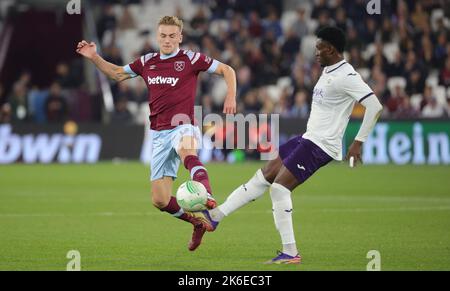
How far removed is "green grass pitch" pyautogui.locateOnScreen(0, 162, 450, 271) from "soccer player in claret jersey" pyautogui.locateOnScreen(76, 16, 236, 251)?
0.61 meters

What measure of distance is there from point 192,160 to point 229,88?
825 millimetres

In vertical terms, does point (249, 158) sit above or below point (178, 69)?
below

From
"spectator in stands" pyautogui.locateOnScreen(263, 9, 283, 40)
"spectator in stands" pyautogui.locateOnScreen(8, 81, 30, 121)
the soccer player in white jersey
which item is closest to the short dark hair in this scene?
the soccer player in white jersey

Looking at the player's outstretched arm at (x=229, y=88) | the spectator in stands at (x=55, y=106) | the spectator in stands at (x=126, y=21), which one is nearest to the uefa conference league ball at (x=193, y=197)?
the player's outstretched arm at (x=229, y=88)

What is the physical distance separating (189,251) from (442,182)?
1034cm

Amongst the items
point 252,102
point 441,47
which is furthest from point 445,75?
point 252,102

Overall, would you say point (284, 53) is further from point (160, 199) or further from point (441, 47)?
point (160, 199)

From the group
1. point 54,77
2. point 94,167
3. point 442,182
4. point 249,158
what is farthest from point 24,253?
point 54,77

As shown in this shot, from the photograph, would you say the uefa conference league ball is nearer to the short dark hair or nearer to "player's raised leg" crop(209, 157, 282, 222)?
"player's raised leg" crop(209, 157, 282, 222)

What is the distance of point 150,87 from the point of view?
433 inches

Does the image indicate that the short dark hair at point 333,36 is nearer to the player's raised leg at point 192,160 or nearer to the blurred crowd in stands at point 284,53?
the player's raised leg at point 192,160

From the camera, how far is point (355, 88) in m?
9.95

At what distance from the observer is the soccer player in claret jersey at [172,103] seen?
1073 cm
